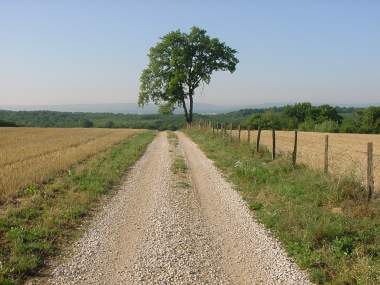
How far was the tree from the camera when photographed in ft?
212

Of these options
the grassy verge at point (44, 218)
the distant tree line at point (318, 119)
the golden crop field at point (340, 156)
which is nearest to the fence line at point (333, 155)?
the golden crop field at point (340, 156)

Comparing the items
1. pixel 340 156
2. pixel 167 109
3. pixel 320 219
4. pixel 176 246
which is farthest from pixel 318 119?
pixel 176 246

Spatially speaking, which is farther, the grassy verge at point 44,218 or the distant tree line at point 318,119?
the distant tree line at point 318,119

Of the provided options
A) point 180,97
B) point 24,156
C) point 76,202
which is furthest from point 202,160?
point 180,97

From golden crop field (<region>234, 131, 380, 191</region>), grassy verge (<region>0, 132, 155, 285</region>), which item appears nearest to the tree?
golden crop field (<region>234, 131, 380, 191</region>)

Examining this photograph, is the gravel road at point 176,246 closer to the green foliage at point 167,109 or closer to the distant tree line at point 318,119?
the distant tree line at point 318,119

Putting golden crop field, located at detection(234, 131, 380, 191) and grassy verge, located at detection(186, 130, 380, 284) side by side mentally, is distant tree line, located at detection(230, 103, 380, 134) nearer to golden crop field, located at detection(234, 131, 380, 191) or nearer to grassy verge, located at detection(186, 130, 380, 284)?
golden crop field, located at detection(234, 131, 380, 191)

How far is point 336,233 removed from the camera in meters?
9.05

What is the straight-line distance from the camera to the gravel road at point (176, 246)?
24.1ft

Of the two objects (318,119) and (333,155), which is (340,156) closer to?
(333,155)

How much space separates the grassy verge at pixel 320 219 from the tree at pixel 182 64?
4861 centimetres

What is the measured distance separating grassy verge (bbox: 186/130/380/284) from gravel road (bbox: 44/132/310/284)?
0.40m

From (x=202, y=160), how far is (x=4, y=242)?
1615 cm

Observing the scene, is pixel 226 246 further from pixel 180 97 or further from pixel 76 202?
pixel 180 97
